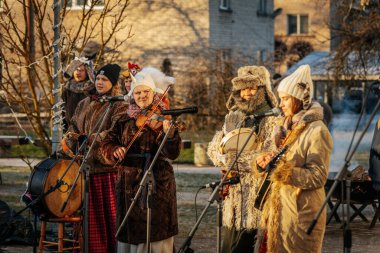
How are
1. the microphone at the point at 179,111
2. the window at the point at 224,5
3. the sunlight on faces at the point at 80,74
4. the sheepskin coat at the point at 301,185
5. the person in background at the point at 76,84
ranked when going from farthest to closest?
the window at the point at 224,5
the sunlight on faces at the point at 80,74
the person in background at the point at 76,84
the microphone at the point at 179,111
the sheepskin coat at the point at 301,185

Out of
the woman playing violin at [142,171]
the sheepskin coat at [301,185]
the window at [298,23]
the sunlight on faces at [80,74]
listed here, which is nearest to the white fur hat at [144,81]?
the woman playing violin at [142,171]

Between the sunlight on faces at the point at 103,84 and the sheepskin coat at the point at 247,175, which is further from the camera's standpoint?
the sunlight on faces at the point at 103,84

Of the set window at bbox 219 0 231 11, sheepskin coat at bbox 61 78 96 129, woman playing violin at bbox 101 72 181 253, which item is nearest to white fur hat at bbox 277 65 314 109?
woman playing violin at bbox 101 72 181 253

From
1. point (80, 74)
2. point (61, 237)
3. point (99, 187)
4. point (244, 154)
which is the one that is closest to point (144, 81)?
point (244, 154)

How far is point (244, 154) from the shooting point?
929 cm

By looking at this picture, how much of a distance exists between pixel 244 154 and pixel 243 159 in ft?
0.16

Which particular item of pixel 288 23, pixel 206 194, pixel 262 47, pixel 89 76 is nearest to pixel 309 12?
pixel 288 23

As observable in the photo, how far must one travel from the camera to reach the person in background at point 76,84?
40.5 ft

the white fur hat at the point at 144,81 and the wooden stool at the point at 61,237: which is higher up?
the white fur hat at the point at 144,81

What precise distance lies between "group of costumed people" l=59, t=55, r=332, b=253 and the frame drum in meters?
0.03

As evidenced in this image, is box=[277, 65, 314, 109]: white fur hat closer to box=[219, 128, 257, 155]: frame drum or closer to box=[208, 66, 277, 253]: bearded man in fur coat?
box=[208, 66, 277, 253]: bearded man in fur coat

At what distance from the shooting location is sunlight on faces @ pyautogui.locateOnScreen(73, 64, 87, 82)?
41.3 feet

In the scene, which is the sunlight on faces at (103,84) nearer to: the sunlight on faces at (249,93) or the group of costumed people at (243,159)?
the group of costumed people at (243,159)

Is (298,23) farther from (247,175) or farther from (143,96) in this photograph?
(247,175)
